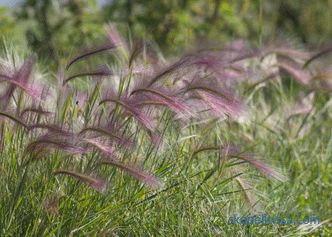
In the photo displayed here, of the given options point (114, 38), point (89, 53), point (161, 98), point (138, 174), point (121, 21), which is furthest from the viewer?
point (121, 21)

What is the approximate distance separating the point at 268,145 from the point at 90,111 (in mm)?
1628

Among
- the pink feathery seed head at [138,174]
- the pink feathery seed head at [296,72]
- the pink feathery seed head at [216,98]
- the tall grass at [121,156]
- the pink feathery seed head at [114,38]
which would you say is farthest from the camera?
the pink feathery seed head at [296,72]

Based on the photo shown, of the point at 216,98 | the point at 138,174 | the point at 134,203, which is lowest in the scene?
the point at 134,203

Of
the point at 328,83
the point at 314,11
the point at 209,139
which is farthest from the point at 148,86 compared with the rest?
the point at 314,11

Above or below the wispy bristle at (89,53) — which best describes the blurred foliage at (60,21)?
below

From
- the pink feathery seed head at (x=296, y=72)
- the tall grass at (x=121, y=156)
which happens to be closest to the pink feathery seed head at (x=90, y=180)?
the tall grass at (x=121, y=156)

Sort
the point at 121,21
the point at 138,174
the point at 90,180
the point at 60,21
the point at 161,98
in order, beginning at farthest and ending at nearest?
1. the point at 121,21
2. the point at 60,21
3. the point at 161,98
4. the point at 138,174
5. the point at 90,180

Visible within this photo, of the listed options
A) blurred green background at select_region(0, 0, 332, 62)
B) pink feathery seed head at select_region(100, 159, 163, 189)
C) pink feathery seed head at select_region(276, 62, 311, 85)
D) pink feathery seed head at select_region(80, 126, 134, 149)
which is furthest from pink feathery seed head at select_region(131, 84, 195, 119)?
blurred green background at select_region(0, 0, 332, 62)

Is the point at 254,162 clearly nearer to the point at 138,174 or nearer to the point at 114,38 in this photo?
the point at 138,174

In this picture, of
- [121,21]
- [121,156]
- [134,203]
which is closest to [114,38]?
[121,156]

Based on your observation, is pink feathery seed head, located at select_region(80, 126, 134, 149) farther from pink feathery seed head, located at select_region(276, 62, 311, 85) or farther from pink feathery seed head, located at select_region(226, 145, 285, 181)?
pink feathery seed head, located at select_region(276, 62, 311, 85)

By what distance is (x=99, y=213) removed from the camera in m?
3.25

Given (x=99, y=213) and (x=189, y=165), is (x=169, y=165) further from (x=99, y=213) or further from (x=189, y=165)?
(x=99, y=213)

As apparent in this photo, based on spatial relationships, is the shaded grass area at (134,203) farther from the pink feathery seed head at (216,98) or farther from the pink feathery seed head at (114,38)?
the pink feathery seed head at (114,38)
